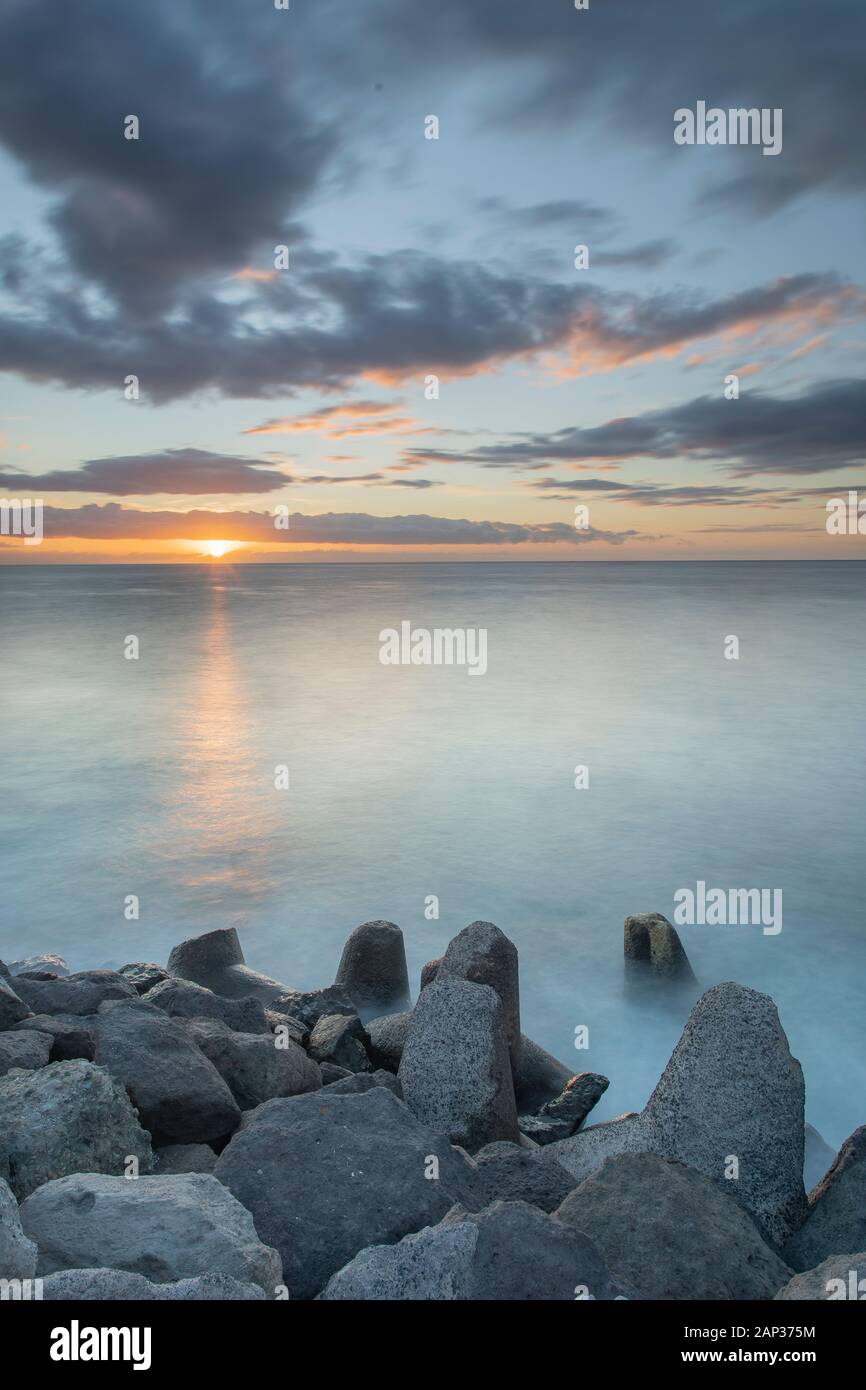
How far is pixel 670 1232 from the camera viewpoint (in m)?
5.08

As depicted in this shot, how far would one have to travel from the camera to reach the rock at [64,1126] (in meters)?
5.00

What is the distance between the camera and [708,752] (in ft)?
82.3

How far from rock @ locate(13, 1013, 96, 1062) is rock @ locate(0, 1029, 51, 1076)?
0.28 feet

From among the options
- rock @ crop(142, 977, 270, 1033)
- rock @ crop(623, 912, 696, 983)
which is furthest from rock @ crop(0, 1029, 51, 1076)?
rock @ crop(623, 912, 696, 983)

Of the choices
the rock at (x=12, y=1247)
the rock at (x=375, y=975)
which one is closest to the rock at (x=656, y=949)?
the rock at (x=375, y=975)

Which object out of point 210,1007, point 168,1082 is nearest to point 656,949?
point 210,1007

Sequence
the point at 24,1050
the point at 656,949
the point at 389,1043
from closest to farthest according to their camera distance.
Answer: the point at 24,1050, the point at 389,1043, the point at 656,949

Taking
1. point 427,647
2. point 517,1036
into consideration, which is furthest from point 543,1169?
point 427,647

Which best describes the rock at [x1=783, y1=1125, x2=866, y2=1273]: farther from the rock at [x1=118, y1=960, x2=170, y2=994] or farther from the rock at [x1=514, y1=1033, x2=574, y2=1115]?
the rock at [x1=118, y1=960, x2=170, y2=994]

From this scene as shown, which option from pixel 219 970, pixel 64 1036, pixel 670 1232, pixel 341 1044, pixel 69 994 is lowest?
pixel 219 970

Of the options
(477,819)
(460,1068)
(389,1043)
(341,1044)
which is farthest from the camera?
(477,819)

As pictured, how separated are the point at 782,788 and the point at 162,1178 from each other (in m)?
19.1

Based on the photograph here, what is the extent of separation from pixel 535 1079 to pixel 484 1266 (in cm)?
481

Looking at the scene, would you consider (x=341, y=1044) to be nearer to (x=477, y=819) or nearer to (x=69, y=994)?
(x=69, y=994)
